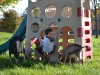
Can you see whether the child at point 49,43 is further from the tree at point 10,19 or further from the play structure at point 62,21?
the tree at point 10,19

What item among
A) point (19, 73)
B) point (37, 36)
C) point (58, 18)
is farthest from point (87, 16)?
point (19, 73)

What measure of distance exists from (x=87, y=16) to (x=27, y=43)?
6.84 feet

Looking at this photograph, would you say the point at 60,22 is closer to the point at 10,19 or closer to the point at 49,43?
the point at 49,43


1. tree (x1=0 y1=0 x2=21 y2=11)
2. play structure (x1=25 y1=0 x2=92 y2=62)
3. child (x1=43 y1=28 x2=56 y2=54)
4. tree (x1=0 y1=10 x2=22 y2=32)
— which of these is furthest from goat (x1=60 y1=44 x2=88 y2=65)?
tree (x1=0 y1=0 x2=21 y2=11)

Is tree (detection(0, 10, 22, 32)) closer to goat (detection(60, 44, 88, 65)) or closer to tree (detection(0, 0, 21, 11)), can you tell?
tree (detection(0, 0, 21, 11))

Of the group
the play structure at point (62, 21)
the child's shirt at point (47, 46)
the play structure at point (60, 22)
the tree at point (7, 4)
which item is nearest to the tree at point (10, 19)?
the tree at point (7, 4)

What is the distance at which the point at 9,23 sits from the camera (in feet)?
86.0

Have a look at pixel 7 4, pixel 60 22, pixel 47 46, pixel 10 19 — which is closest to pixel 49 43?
pixel 47 46

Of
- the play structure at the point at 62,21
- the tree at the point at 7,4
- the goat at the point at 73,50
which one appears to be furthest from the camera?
the tree at the point at 7,4

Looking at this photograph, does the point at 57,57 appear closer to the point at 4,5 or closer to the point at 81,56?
the point at 81,56

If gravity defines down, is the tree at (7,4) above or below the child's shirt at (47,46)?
above

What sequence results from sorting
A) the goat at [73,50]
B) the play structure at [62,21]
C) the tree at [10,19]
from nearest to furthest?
the goat at [73,50], the play structure at [62,21], the tree at [10,19]

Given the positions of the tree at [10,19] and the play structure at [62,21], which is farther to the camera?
the tree at [10,19]

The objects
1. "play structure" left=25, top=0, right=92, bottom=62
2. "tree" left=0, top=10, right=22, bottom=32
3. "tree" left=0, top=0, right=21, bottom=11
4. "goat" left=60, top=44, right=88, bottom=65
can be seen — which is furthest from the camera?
"tree" left=0, top=0, right=21, bottom=11
